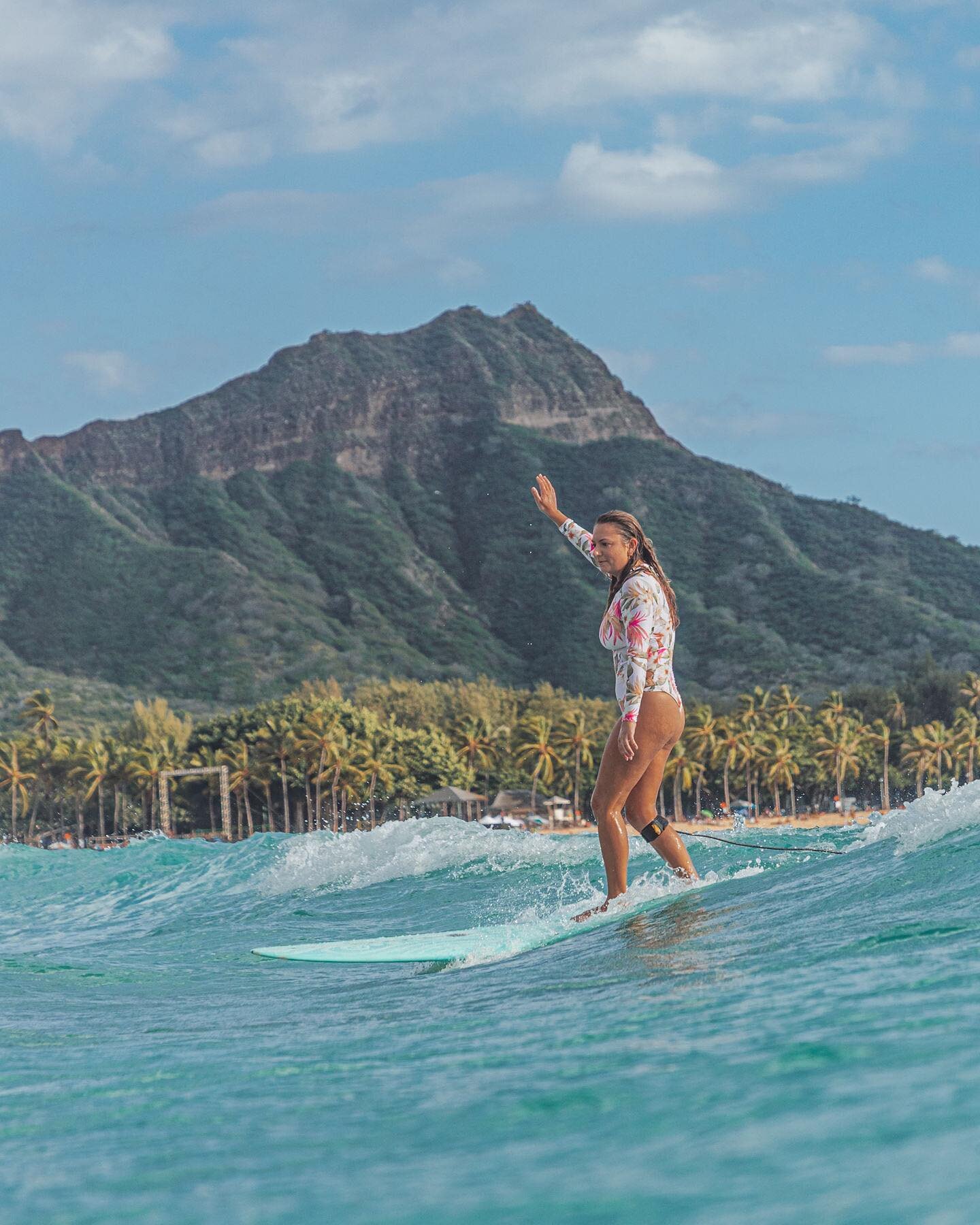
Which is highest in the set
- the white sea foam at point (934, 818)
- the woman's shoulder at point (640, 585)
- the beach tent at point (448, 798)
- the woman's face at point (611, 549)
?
the woman's face at point (611, 549)

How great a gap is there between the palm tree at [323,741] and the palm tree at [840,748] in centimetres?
2565

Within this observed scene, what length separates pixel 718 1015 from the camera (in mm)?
4113

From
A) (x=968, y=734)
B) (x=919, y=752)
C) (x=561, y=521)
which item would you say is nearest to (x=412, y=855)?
(x=561, y=521)

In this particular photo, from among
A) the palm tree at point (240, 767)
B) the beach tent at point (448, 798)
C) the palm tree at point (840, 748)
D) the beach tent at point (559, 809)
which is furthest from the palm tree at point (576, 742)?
the palm tree at point (240, 767)

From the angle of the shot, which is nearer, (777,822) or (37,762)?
(777,822)

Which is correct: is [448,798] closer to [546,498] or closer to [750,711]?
[750,711]

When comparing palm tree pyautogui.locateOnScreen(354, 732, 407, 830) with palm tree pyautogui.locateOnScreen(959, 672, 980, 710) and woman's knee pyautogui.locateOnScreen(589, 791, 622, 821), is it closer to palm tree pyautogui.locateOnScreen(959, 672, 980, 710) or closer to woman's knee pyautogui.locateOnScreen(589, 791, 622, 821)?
palm tree pyautogui.locateOnScreen(959, 672, 980, 710)

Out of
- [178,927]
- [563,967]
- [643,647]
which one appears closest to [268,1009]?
[563,967]

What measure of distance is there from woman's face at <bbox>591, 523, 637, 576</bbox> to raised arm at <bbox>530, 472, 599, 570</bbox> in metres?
0.06

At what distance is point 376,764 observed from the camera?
211 feet

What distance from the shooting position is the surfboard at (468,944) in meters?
6.92

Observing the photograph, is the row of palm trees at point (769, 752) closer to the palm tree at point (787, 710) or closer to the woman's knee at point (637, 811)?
the palm tree at point (787, 710)

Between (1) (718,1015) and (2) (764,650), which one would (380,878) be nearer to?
(1) (718,1015)

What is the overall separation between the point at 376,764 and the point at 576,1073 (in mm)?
61323
